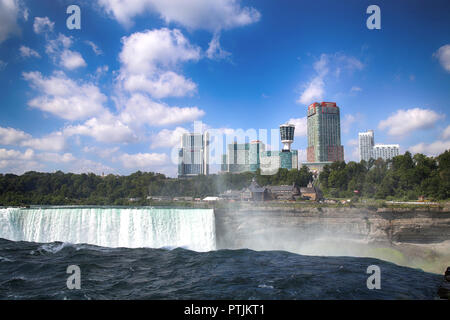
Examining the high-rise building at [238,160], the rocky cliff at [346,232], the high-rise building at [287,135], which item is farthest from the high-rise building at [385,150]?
the rocky cliff at [346,232]

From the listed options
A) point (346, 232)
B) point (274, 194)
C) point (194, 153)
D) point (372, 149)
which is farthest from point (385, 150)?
point (346, 232)

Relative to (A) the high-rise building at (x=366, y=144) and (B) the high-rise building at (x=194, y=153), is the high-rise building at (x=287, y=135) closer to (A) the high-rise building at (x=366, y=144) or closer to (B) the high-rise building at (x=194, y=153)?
Result: (B) the high-rise building at (x=194, y=153)

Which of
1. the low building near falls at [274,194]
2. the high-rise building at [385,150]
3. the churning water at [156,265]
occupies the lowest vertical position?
the churning water at [156,265]

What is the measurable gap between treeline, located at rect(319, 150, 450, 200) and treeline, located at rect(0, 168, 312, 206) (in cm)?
1370

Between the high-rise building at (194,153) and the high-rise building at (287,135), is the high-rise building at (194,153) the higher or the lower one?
the lower one

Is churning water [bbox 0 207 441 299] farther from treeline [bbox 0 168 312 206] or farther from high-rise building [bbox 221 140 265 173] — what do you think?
high-rise building [bbox 221 140 265 173]

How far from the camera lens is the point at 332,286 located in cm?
1471

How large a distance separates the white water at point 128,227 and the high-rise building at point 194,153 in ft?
155

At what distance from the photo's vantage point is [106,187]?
209ft

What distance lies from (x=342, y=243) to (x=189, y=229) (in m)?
15.9

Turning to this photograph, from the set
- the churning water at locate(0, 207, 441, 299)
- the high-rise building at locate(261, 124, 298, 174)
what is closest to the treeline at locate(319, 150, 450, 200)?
the churning water at locate(0, 207, 441, 299)

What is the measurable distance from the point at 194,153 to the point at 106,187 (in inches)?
1137

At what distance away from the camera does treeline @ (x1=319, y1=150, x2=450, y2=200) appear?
119 ft

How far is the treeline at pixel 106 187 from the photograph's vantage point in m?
55.3
